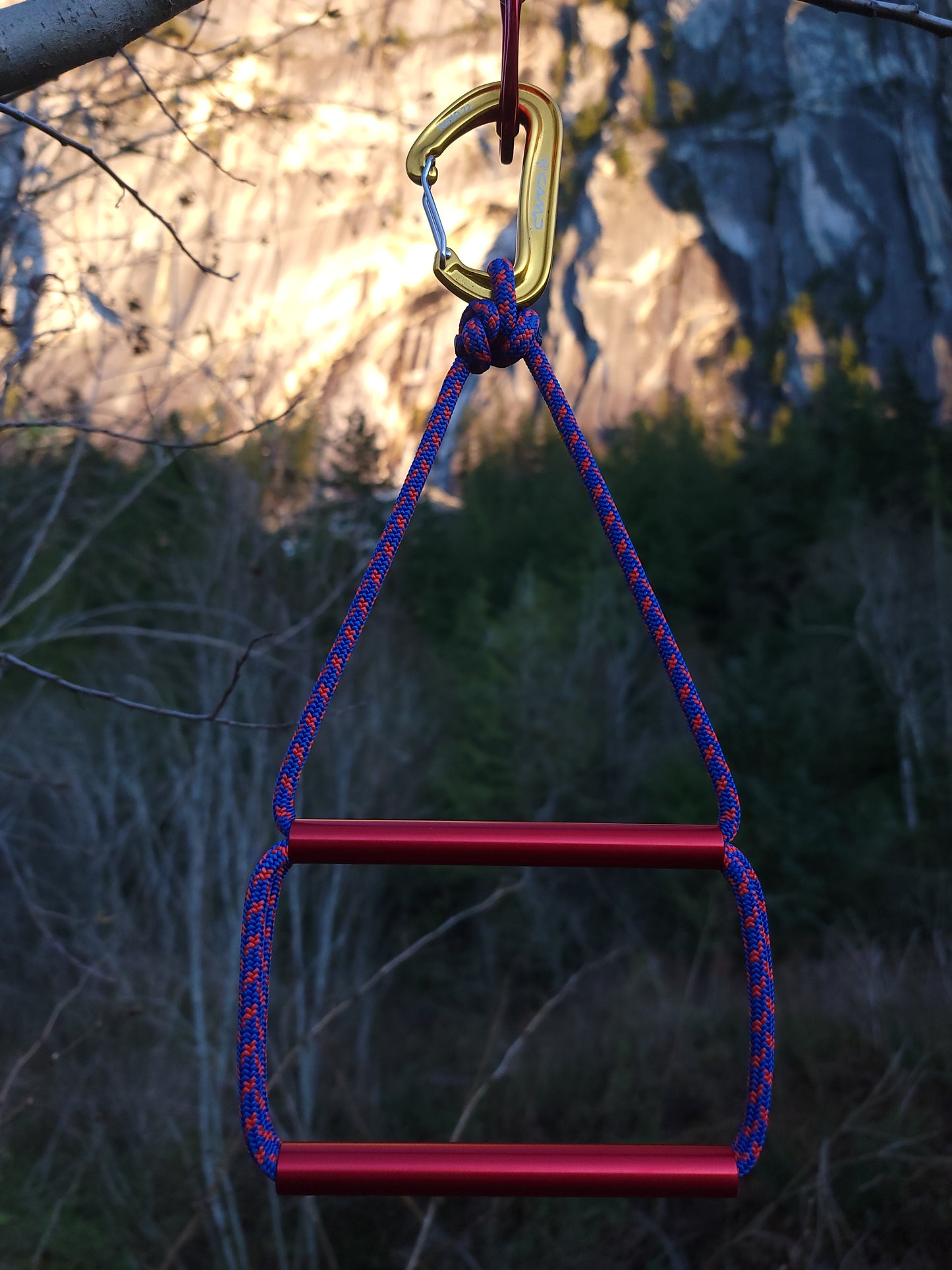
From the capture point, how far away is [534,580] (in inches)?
738

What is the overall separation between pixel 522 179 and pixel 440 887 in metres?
14.6

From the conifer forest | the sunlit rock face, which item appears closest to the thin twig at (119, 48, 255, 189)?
the conifer forest

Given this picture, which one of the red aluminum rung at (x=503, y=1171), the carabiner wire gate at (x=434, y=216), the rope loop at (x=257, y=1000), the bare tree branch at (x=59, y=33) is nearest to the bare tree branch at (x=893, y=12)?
the carabiner wire gate at (x=434, y=216)

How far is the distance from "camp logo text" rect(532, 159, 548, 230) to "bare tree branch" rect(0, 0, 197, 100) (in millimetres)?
421

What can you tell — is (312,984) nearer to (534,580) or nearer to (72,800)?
(72,800)

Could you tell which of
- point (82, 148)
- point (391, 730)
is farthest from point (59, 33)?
point (391, 730)

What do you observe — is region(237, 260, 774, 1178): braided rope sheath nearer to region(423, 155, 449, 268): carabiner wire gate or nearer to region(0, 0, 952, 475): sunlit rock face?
region(423, 155, 449, 268): carabiner wire gate

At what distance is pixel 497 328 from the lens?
1127 mm

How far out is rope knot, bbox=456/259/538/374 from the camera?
1.12 m

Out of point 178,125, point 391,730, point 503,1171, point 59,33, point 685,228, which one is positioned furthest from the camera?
point 685,228

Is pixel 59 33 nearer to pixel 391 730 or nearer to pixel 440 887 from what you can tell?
pixel 391 730

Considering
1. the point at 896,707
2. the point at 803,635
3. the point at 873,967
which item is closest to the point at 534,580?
the point at 803,635

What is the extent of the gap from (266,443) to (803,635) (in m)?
11.8

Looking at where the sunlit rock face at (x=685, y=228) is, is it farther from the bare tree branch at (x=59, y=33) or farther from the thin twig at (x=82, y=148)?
the bare tree branch at (x=59, y=33)
